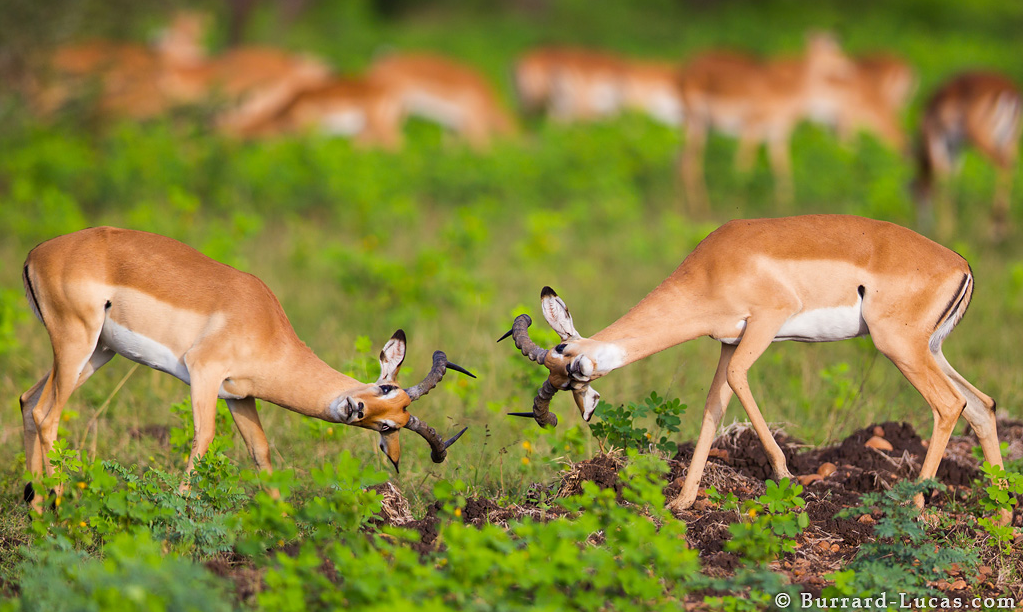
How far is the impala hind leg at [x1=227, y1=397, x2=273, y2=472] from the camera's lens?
4637 millimetres

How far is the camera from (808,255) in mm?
4434

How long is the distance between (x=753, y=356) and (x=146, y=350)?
252cm

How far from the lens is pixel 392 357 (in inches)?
167

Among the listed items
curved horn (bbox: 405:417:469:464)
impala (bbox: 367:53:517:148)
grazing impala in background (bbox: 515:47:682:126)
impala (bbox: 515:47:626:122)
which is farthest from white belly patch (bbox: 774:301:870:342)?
grazing impala in background (bbox: 515:47:682:126)

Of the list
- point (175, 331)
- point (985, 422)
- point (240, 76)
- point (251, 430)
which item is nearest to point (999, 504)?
point (985, 422)

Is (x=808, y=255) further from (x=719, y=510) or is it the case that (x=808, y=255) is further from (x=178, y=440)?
(x=178, y=440)

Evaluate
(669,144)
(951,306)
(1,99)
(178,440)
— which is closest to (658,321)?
(951,306)

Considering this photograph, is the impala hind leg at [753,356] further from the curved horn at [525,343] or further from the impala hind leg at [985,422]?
the impala hind leg at [985,422]

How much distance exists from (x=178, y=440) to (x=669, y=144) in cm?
945

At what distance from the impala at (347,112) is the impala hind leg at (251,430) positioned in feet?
30.6

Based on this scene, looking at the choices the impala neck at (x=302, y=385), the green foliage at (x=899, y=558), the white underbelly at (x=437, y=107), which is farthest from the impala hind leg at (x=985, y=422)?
the white underbelly at (x=437, y=107)

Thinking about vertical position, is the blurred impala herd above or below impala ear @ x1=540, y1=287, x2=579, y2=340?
below

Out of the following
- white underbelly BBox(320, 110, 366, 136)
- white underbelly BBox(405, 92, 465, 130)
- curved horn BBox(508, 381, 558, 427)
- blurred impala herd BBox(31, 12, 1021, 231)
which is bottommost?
white underbelly BBox(405, 92, 465, 130)

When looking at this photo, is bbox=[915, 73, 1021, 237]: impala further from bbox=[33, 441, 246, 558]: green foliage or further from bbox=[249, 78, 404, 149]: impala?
bbox=[33, 441, 246, 558]: green foliage
